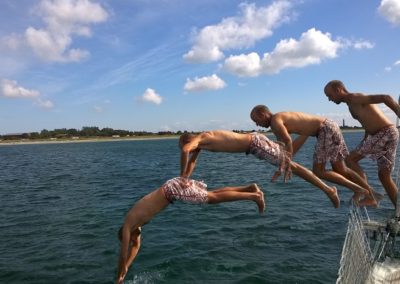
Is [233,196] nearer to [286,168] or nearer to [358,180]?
[286,168]

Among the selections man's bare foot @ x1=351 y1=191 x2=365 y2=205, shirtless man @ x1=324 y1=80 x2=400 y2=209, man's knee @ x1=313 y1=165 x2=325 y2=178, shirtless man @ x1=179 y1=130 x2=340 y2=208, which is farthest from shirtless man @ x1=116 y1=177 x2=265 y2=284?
shirtless man @ x1=324 y1=80 x2=400 y2=209

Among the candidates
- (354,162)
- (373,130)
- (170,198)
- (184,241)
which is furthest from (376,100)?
(184,241)

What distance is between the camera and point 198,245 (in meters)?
18.7

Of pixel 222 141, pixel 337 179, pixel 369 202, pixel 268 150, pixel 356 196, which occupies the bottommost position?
pixel 369 202

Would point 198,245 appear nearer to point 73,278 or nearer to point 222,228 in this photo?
point 222,228

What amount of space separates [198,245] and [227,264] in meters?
2.98

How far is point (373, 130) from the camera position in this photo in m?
9.51

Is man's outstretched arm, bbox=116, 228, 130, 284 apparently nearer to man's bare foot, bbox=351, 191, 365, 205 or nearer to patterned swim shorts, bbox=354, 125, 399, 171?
man's bare foot, bbox=351, 191, 365, 205

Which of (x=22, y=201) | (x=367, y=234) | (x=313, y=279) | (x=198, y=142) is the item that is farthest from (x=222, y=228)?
(x=22, y=201)

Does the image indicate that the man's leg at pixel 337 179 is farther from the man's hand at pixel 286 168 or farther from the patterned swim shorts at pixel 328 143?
the man's hand at pixel 286 168

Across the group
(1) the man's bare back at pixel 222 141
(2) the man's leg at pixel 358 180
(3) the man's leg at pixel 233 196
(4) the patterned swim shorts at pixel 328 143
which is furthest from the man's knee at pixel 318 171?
(1) the man's bare back at pixel 222 141

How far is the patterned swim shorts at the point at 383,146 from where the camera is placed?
30.8 feet

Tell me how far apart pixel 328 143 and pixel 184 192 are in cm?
339

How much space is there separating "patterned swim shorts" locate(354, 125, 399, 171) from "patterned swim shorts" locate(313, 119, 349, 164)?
599 millimetres
